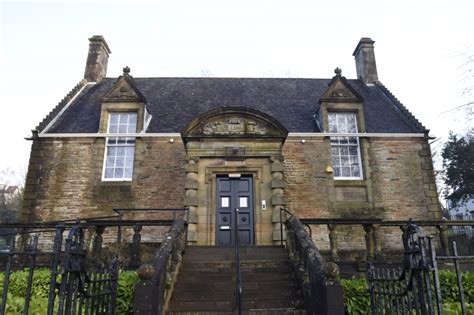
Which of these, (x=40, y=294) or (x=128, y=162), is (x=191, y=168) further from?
(x=40, y=294)

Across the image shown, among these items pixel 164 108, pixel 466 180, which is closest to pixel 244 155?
pixel 164 108

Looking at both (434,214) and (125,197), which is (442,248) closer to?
(434,214)

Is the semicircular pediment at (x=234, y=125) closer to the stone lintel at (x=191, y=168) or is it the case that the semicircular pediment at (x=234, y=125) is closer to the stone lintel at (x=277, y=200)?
the stone lintel at (x=191, y=168)

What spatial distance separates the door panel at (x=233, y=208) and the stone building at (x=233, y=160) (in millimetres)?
34

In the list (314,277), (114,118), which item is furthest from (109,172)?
(314,277)

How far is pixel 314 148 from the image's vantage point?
584 inches

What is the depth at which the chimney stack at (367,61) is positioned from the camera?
19.1 meters

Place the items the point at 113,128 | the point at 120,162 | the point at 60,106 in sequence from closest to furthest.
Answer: the point at 120,162
the point at 113,128
the point at 60,106

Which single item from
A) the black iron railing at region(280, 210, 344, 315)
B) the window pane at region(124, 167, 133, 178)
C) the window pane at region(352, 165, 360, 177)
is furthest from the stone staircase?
the window pane at region(352, 165, 360, 177)

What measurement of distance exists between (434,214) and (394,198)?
1634mm

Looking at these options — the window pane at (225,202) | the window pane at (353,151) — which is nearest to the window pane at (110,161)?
the window pane at (225,202)

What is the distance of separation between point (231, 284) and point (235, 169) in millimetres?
4511

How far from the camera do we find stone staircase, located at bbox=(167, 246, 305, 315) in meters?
7.00

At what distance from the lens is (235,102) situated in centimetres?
1703
